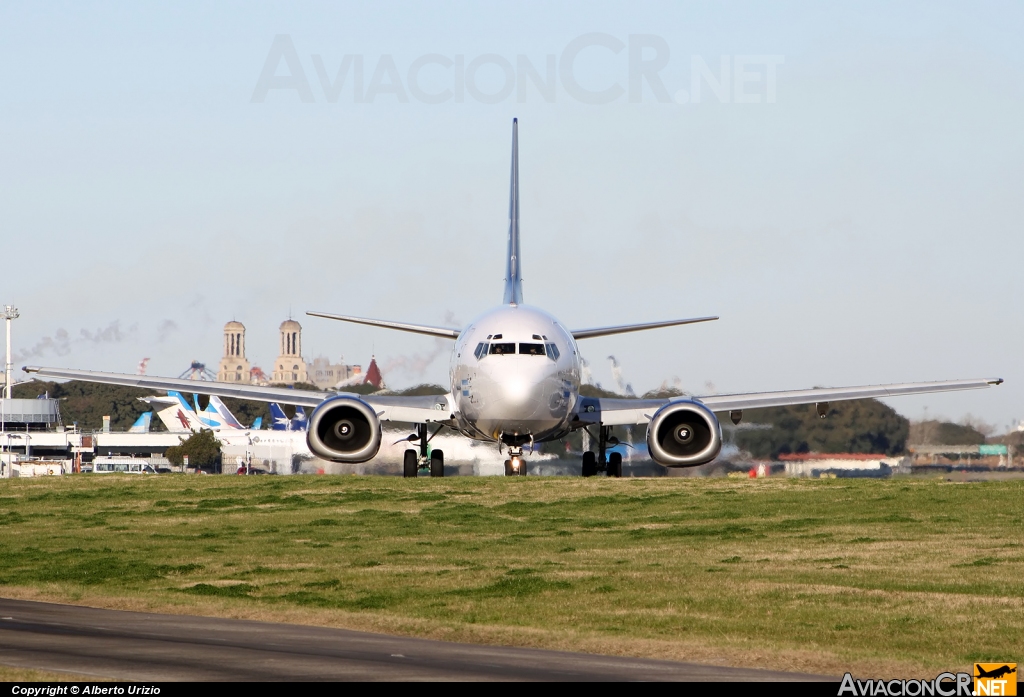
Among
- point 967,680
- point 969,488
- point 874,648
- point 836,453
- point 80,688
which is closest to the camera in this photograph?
point 80,688

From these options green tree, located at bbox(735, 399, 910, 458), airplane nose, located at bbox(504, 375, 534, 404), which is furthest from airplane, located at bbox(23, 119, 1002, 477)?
green tree, located at bbox(735, 399, 910, 458)

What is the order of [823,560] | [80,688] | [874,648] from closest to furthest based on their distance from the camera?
[80,688], [874,648], [823,560]

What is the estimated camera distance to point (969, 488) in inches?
1277

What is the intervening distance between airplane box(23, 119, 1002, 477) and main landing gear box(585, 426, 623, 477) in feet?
0.13

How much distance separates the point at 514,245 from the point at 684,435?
10.7 m

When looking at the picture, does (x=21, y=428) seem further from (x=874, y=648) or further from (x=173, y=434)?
(x=874, y=648)

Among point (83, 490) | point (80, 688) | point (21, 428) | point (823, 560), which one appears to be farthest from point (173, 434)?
point (80, 688)

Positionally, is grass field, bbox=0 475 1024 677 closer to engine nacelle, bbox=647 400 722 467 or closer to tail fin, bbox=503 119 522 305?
engine nacelle, bbox=647 400 722 467

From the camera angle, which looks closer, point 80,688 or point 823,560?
point 80,688

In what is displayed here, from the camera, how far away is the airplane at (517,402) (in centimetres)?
3441

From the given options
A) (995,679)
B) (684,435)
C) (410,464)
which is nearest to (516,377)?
(684,435)

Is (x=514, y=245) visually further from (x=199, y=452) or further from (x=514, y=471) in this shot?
(x=199, y=452)

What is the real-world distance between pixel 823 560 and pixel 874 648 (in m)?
6.96

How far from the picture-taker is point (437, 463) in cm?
3978
